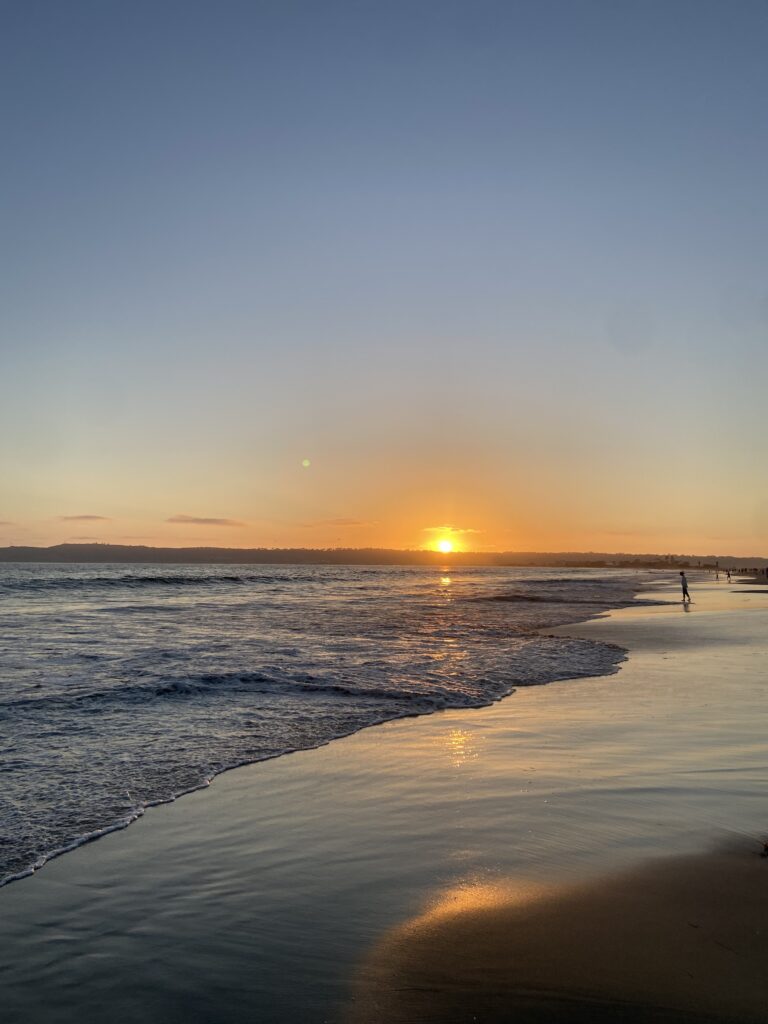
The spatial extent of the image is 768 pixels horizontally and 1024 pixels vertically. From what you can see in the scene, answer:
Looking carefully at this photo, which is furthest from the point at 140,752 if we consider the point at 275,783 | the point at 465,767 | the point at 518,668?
the point at 518,668

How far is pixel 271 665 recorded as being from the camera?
54.0 feet

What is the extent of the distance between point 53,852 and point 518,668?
12208 millimetres

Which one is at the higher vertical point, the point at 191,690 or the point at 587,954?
the point at 587,954

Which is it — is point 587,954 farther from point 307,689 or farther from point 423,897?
point 307,689

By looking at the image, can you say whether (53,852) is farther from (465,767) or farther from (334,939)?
(465,767)

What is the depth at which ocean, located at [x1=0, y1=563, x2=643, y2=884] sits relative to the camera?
7.52 m

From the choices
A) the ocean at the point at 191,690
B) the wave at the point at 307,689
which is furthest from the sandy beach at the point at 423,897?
the wave at the point at 307,689

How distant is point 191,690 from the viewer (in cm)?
1340

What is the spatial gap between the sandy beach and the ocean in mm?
804

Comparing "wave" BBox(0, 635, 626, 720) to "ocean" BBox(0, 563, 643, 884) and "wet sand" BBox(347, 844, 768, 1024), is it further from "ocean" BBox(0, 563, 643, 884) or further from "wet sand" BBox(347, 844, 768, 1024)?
"wet sand" BBox(347, 844, 768, 1024)

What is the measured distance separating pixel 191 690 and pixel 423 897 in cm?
926

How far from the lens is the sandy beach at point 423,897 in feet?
12.5

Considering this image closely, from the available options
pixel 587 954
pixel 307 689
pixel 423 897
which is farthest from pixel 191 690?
pixel 587 954

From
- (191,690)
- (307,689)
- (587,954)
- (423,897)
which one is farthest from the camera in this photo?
(307,689)
